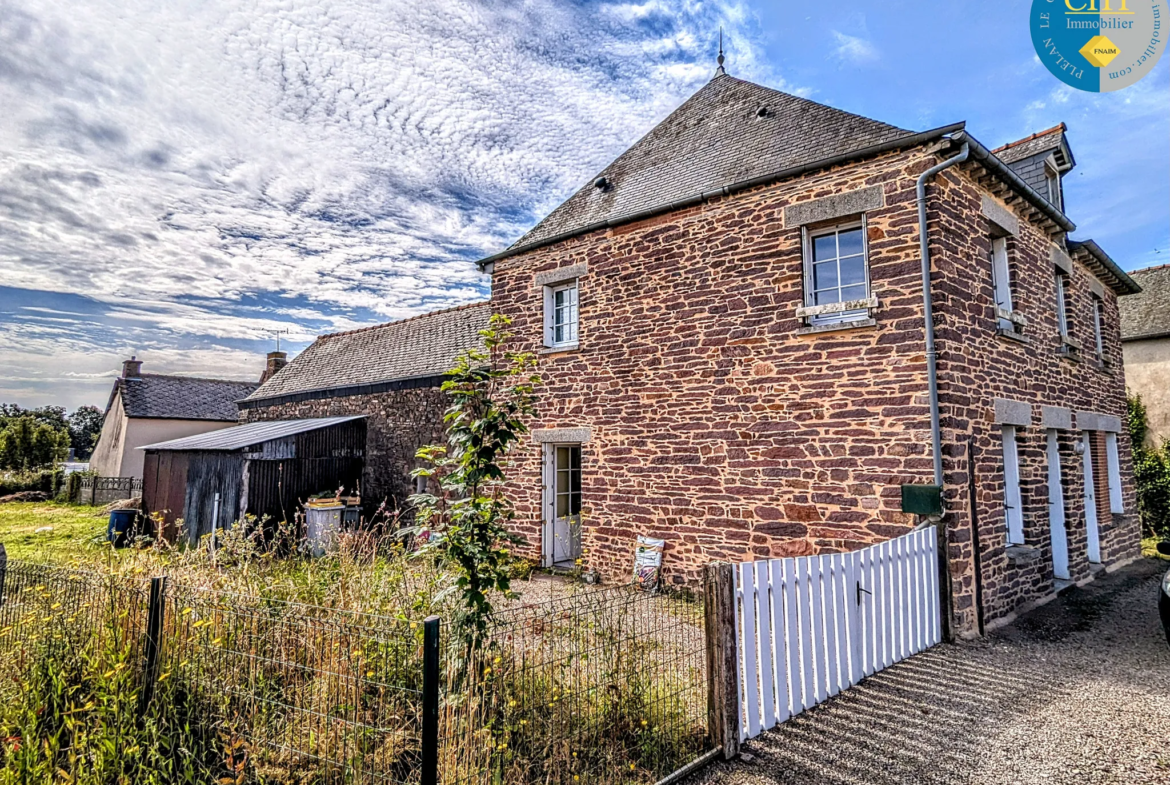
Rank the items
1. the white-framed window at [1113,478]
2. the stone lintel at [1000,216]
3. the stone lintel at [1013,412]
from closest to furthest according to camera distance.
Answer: the stone lintel at [1013,412], the stone lintel at [1000,216], the white-framed window at [1113,478]

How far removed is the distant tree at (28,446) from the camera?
29594 mm

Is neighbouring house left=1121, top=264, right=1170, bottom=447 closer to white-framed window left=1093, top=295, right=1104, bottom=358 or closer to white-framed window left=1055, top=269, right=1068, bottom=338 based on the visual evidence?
white-framed window left=1093, top=295, right=1104, bottom=358

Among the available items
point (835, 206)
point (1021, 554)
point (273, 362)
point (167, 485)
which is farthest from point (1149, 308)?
point (273, 362)

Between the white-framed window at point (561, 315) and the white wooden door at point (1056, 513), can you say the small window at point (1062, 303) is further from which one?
the white-framed window at point (561, 315)

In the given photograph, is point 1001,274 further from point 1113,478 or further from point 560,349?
point 560,349

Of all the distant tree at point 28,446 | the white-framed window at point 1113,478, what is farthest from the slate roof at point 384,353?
the distant tree at point 28,446

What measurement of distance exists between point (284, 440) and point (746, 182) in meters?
11.5

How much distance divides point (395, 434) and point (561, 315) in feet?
21.0

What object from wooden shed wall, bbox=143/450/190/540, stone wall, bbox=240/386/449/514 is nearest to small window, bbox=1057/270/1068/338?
stone wall, bbox=240/386/449/514

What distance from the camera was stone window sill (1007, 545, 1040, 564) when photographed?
25.6 ft

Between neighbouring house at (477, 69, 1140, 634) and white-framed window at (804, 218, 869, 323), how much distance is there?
1.1 inches

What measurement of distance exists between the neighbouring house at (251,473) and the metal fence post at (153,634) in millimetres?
8439

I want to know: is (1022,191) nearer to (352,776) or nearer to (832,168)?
(832,168)

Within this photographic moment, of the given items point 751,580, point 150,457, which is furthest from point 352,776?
point 150,457
